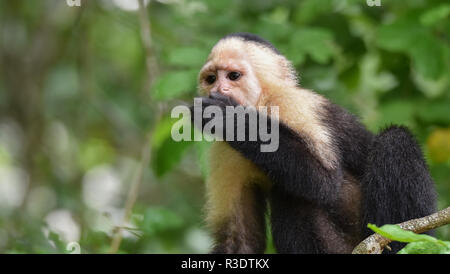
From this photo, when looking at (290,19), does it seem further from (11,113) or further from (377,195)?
(11,113)

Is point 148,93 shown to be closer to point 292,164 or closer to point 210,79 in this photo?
point 210,79

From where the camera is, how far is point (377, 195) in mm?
4598

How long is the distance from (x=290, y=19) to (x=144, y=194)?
4.62m

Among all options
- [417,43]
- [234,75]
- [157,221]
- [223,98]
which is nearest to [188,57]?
[234,75]

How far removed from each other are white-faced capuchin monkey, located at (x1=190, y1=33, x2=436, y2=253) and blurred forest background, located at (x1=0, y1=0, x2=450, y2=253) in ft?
1.10

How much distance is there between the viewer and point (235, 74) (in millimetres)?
4914

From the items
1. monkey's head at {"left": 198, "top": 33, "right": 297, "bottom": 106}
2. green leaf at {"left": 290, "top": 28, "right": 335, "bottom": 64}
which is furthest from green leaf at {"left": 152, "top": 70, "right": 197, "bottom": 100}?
green leaf at {"left": 290, "top": 28, "right": 335, "bottom": 64}

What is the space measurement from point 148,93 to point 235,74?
10.4 feet

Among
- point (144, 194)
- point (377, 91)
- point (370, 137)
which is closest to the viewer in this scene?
point (370, 137)

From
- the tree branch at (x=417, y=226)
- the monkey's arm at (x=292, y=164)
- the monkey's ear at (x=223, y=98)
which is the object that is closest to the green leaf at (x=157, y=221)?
the monkey's arm at (x=292, y=164)

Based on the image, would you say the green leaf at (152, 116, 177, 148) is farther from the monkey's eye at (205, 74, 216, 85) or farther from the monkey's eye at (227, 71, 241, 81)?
the monkey's eye at (227, 71, 241, 81)

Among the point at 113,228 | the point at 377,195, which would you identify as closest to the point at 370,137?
the point at 377,195

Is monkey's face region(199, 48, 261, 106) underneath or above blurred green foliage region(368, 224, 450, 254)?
above

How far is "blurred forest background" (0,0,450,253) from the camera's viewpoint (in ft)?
18.2
